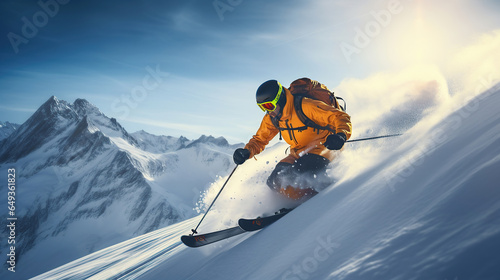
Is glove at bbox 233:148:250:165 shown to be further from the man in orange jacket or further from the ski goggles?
the ski goggles

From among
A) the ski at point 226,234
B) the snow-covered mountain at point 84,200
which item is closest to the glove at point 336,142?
the ski at point 226,234

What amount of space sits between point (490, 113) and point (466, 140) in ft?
1.84

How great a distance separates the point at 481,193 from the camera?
1269mm

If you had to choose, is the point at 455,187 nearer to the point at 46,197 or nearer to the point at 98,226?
the point at 98,226

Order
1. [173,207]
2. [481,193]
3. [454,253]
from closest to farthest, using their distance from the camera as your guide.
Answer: [454,253] < [481,193] < [173,207]

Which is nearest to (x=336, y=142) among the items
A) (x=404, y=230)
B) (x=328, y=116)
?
(x=328, y=116)

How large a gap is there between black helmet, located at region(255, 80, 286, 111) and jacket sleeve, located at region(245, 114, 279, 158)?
866 millimetres

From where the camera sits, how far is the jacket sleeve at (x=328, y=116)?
13.4 ft

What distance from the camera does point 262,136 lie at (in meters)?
5.69

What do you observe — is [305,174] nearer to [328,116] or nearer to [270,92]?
[328,116]

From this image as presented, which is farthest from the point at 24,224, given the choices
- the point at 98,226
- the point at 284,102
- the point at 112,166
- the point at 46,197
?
the point at 284,102

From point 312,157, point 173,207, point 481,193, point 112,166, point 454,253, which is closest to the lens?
point 454,253

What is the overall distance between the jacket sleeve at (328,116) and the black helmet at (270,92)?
1.47 feet

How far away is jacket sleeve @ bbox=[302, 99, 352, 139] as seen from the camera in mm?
4070
